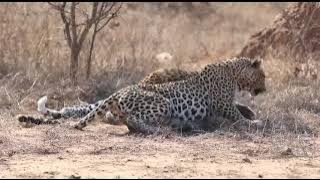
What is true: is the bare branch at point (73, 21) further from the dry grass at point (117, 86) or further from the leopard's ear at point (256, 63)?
the leopard's ear at point (256, 63)

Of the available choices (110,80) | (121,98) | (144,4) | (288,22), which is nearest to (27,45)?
(110,80)

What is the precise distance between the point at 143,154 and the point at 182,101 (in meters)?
1.97

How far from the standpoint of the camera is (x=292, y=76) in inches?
468

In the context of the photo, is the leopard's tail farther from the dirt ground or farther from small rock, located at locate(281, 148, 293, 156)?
small rock, located at locate(281, 148, 293, 156)

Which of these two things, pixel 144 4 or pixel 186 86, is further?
pixel 144 4

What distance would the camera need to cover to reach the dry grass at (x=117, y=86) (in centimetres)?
796

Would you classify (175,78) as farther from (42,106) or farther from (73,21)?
(73,21)

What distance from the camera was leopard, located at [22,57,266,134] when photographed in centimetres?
897

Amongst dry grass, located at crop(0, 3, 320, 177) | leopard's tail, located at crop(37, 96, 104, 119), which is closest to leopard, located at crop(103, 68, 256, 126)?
dry grass, located at crop(0, 3, 320, 177)

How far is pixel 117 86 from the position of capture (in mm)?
11422

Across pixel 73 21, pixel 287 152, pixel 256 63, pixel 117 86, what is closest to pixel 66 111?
pixel 117 86

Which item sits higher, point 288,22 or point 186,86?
point 288,22

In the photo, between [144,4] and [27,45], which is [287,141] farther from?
[144,4]

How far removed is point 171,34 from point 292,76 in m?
4.53
